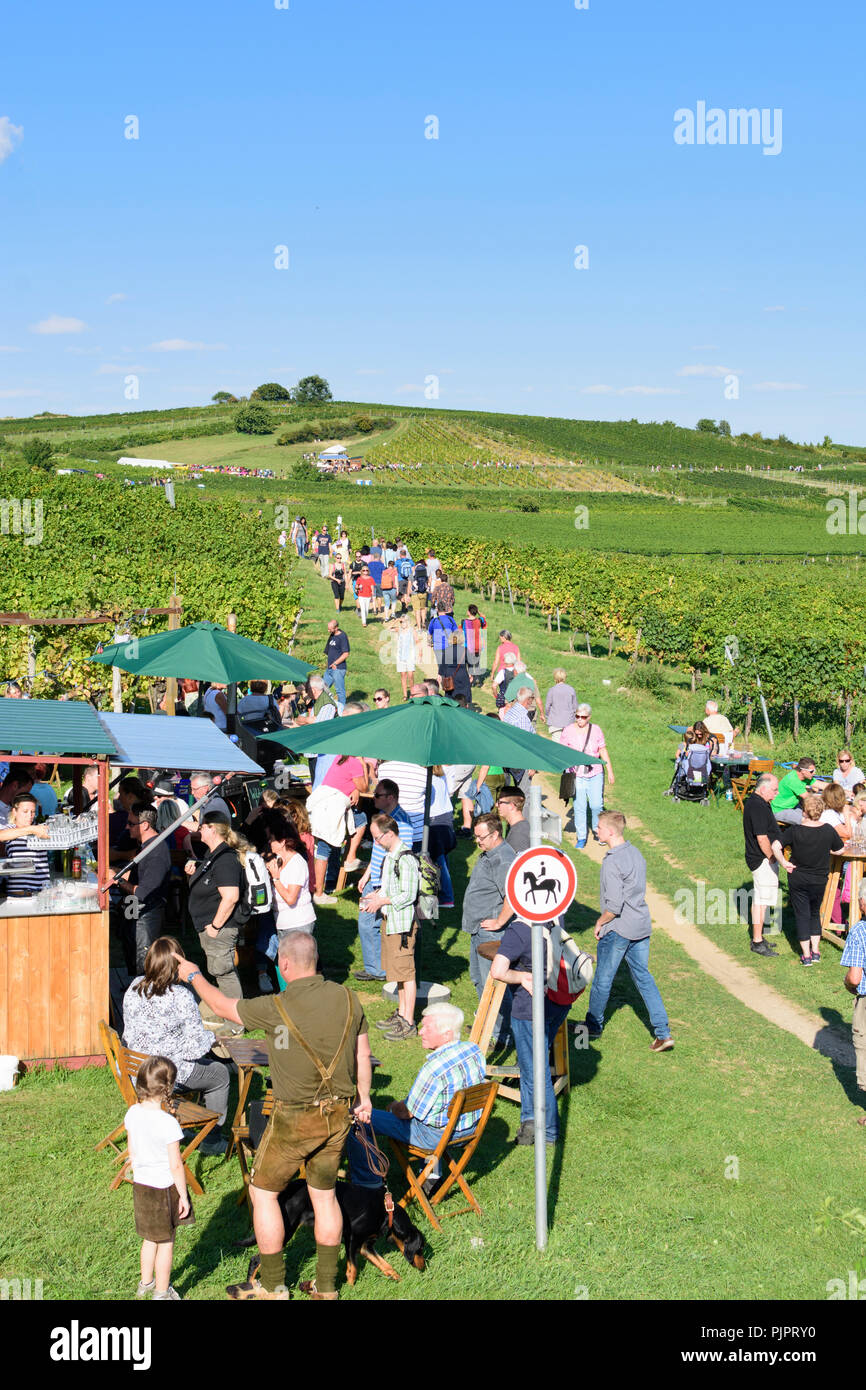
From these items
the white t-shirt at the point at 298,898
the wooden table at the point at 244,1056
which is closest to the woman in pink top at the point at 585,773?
the white t-shirt at the point at 298,898

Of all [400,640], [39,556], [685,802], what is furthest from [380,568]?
[685,802]

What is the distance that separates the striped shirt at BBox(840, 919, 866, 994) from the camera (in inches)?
301

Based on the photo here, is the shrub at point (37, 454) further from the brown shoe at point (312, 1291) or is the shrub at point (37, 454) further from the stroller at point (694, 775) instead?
the brown shoe at point (312, 1291)

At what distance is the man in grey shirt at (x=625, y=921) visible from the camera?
8.85 metres

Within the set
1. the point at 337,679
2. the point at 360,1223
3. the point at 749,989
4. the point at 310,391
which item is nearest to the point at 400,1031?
the point at 360,1223

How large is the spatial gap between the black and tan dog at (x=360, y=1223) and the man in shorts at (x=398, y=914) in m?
2.72

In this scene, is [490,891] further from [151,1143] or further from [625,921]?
[151,1143]

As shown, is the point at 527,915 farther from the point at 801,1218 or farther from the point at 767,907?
the point at 767,907

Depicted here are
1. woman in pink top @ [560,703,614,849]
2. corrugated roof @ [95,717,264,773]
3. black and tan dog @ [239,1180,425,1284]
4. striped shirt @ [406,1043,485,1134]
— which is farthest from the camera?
woman in pink top @ [560,703,614,849]

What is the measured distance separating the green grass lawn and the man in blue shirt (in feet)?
0.85

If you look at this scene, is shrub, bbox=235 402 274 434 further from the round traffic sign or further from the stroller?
the round traffic sign

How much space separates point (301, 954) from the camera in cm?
550

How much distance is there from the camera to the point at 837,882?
1173 cm

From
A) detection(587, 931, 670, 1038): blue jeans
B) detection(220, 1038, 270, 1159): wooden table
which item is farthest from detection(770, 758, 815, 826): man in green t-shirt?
detection(220, 1038, 270, 1159): wooden table
